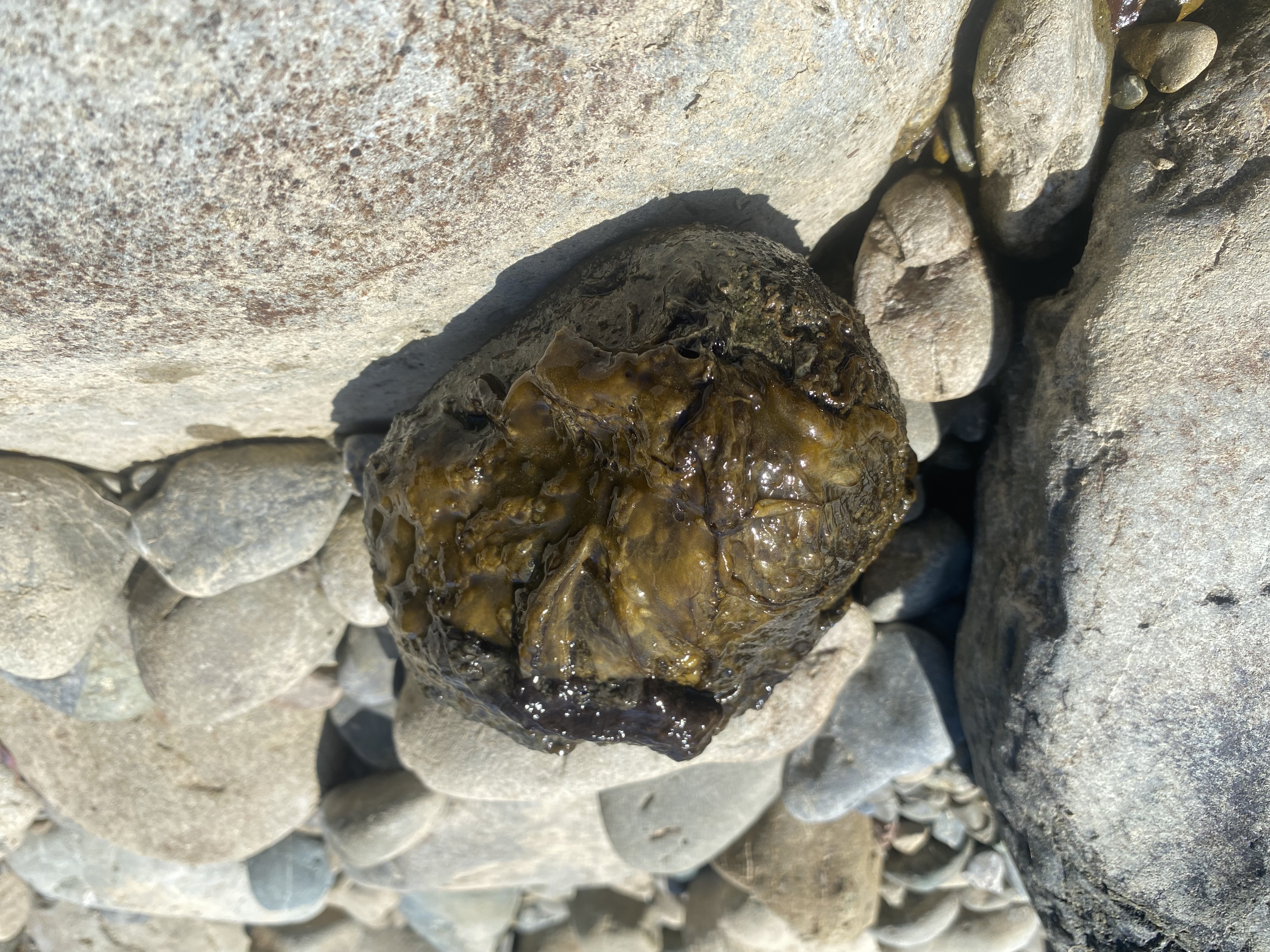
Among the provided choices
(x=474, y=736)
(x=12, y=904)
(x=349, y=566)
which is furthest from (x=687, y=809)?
(x=12, y=904)

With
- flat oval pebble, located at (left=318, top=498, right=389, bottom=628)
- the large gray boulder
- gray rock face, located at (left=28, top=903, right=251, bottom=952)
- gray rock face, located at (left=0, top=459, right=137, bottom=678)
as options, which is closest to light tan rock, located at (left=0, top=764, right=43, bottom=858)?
gray rock face, located at (left=28, top=903, right=251, bottom=952)

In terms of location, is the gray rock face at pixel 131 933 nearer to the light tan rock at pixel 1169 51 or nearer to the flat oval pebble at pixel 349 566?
the flat oval pebble at pixel 349 566

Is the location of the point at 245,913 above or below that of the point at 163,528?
below

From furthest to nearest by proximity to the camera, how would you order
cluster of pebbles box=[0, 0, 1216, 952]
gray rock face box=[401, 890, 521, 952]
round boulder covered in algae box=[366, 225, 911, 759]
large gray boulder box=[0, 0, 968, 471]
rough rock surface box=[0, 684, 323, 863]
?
gray rock face box=[401, 890, 521, 952] < rough rock surface box=[0, 684, 323, 863] < cluster of pebbles box=[0, 0, 1216, 952] < round boulder covered in algae box=[366, 225, 911, 759] < large gray boulder box=[0, 0, 968, 471]

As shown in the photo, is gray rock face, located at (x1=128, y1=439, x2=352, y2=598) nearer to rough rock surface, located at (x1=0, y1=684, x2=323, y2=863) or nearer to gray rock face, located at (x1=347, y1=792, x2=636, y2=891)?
rough rock surface, located at (x1=0, y1=684, x2=323, y2=863)

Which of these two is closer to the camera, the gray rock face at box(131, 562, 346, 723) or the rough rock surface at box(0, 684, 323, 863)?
the gray rock face at box(131, 562, 346, 723)

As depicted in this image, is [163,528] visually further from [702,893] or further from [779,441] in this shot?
[702,893]

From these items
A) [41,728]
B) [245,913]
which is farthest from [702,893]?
[41,728]
